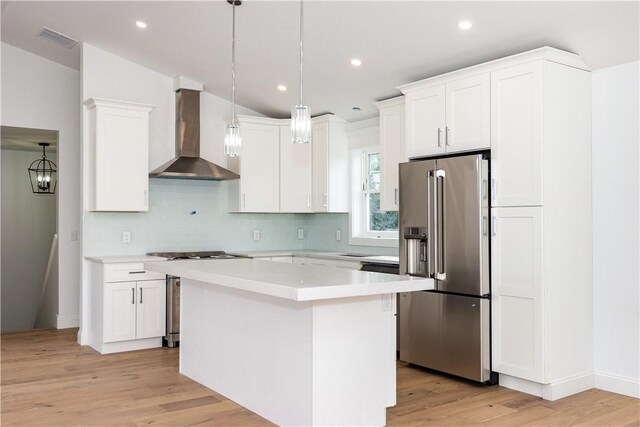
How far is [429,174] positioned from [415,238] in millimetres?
512

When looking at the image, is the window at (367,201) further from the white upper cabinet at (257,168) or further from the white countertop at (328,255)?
the white upper cabinet at (257,168)

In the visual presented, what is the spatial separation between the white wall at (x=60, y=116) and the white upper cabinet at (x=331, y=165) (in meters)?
2.73

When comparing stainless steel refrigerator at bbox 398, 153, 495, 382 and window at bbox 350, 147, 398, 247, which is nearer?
stainless steel refrigerator at bbox 398, 153, 495, 382

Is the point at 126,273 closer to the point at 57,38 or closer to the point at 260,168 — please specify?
the point at 260,168

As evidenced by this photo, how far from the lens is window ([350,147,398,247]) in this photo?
6180 millimetres

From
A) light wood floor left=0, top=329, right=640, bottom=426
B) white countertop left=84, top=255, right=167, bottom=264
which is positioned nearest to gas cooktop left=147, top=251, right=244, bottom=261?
white countertop left=84, top=255, right=167, bottom=264

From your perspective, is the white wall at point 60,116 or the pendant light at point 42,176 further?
the pendant light at point 42,176

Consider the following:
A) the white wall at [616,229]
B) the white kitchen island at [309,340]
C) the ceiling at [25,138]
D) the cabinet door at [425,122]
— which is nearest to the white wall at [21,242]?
the ceiling at [25,138]

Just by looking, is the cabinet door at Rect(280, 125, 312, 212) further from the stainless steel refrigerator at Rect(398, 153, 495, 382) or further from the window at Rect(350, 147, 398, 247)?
the stainless steel refrigerator at Rect(398, 153, 495, 382)

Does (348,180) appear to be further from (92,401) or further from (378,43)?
(92,401)

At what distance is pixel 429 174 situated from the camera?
4.38 metres

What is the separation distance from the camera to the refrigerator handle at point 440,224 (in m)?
4.31

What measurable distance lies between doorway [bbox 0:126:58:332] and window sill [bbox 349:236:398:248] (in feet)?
15.0

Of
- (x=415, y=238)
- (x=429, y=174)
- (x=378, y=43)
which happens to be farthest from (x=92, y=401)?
(x=378, y=43)
